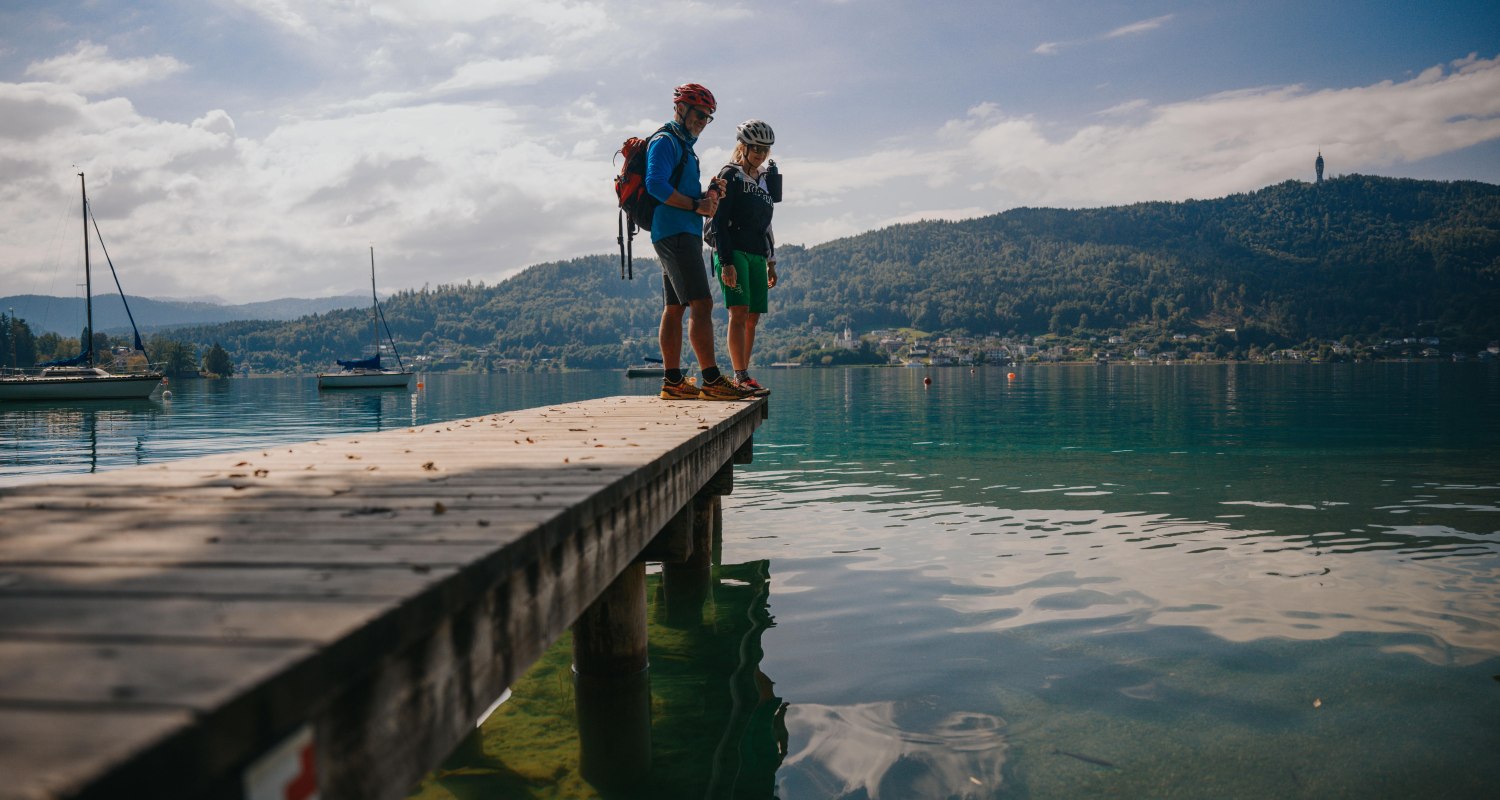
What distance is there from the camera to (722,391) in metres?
10.7

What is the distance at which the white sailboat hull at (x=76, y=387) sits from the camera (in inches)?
2571

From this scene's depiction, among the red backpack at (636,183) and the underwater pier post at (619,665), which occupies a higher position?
the red backpack at (636,183)

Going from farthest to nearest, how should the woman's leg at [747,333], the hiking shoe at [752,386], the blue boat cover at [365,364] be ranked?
the blue boat cover at [365,364]
the hiking shoe at [752,386]
the woman's leg at [747,333]

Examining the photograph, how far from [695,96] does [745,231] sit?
1715 mm

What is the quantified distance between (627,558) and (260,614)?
2.58 metres

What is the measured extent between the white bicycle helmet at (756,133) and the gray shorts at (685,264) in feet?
4.88

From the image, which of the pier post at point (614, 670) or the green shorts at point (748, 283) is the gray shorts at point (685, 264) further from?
the pier post at point (614, 670)

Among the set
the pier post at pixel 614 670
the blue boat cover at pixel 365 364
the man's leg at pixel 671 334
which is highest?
the blue boat cover at pixel 365 364

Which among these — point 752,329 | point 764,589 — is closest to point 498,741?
point 764,589

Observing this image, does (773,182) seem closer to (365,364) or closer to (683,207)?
(683,207)

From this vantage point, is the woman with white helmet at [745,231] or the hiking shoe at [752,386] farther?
the hiking shoe at [752,386]

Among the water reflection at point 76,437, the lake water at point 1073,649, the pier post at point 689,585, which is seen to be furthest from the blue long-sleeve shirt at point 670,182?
the water reflection at point 76,437

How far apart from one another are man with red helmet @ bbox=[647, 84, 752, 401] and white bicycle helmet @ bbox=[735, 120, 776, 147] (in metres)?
0.84

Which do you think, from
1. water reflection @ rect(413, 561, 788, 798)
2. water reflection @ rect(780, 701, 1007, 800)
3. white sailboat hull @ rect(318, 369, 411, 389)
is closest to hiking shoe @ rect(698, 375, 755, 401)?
water reflection @ rect(413, 561, 788, 798)
